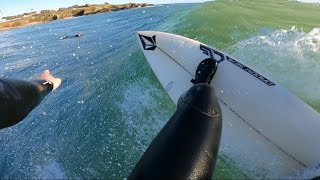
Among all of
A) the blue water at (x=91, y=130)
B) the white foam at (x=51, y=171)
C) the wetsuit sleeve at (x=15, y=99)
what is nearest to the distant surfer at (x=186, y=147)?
the wetsuit sleeve at (x=15, y=99)

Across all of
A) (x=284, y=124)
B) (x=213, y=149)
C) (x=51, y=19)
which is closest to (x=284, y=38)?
(x=284, y=124)

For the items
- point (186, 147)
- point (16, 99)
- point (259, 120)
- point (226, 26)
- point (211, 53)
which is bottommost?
point (226, 26)

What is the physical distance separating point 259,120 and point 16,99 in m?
3.21

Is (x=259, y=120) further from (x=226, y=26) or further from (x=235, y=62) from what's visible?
(x=226, y=26)

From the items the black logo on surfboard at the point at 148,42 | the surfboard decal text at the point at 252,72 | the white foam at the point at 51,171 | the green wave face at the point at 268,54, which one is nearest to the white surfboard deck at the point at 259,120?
the surfboard decal text at the point at 252,72

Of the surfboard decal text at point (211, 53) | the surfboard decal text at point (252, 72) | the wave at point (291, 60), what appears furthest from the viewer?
the wave at point (291, 60)

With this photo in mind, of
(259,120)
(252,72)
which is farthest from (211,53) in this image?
(259,120)

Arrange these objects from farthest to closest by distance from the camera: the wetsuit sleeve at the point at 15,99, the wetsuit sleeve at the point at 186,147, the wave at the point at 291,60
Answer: the wave at the point at 291,60 < the wetsuit sleeve at the point at 15,99 < the wetsuit sleeve at the point at 186,147

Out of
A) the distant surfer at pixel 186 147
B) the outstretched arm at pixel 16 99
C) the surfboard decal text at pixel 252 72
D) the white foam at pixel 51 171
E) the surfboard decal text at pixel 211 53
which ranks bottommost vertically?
the white foam at pixel 51 171

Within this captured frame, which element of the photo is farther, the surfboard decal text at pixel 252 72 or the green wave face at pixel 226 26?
the green wave face at pixel 226 26

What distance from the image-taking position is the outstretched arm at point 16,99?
3.40 m

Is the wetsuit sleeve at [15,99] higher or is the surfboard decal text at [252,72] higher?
the wetsuit sleeve at [15,99]

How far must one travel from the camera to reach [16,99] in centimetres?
362

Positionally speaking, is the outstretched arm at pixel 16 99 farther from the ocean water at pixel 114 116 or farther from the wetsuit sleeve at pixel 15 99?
the ocean water at pixel 114 116
